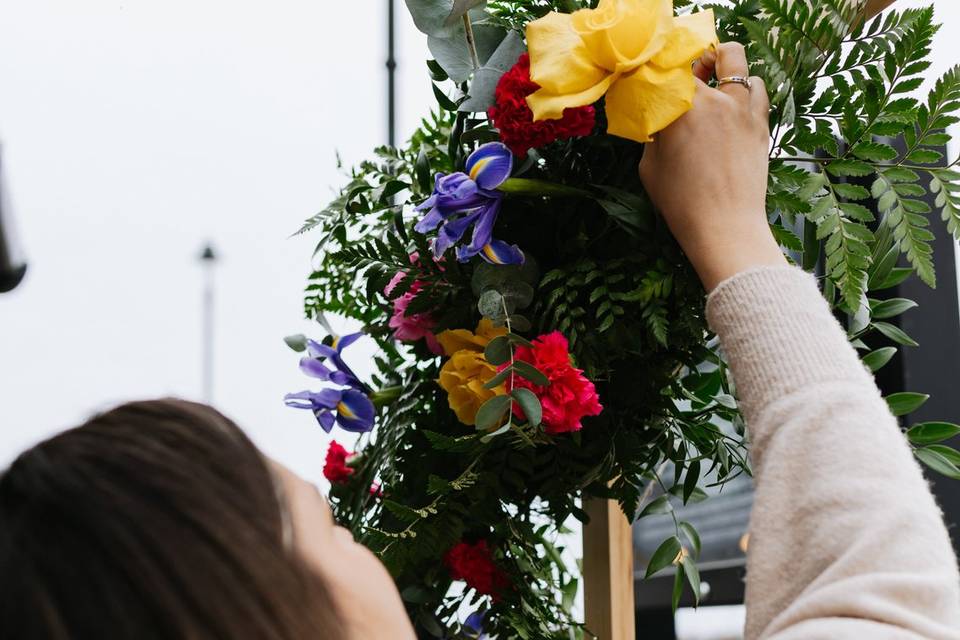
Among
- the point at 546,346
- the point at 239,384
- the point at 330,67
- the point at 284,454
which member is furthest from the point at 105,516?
the point at 330,67

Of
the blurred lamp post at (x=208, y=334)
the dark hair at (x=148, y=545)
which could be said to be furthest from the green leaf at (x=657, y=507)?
the blurred lamp post at (x=208, y=334)

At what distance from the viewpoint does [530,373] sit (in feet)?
2.16

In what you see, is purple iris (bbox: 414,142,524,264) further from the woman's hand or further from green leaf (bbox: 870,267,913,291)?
green leaf (bbox: 870,267,913,291)

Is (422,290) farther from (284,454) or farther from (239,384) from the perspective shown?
(239,384)

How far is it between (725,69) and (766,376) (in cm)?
20

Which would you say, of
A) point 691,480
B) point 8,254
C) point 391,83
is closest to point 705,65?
point 691,480

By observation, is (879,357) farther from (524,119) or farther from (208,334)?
(208,334)

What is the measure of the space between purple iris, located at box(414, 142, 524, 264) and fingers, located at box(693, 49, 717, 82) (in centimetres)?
14

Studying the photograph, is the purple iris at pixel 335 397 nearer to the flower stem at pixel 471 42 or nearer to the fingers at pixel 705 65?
the flower stem at pixel 471 42

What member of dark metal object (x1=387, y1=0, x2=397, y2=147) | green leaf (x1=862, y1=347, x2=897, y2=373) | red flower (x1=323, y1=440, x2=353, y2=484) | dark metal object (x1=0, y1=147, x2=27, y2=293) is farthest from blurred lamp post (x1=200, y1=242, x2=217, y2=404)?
green leaf (x1=862, y1=347, x2=897, y2=373)

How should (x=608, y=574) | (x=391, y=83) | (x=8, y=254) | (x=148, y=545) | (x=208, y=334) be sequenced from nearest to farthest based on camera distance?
1. (x=148, y=545)
2. (x=8, y=254)
3. (x=608, y=574)
4. (x=391, y=83)
5. (x=208, y=334)

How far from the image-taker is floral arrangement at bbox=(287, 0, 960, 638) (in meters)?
0.62

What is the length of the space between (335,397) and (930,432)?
50 centimetres

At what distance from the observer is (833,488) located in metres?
0.53
